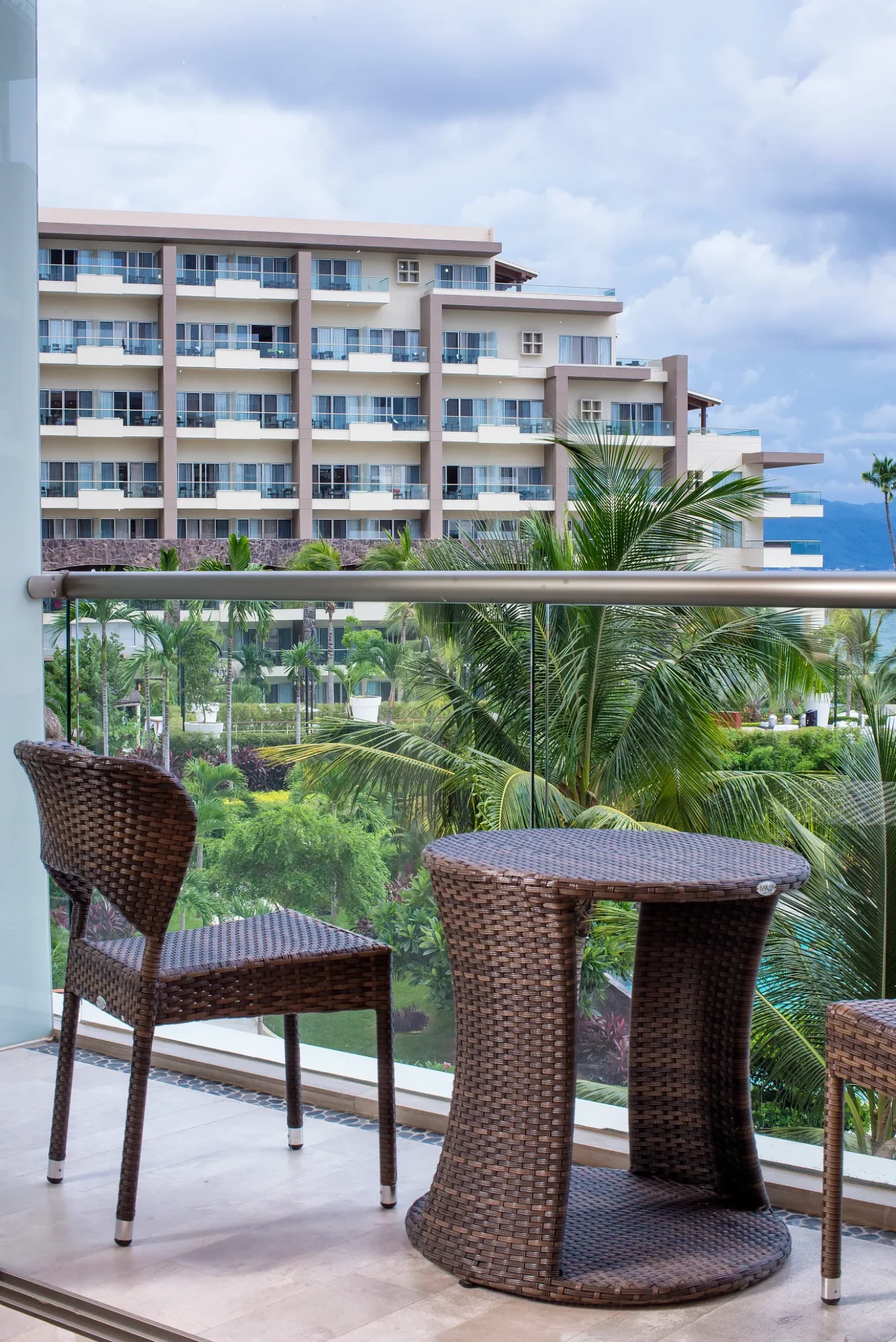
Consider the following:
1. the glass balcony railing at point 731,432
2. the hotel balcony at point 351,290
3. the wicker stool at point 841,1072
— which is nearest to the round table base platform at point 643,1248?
the wicker stool at point 841,1072

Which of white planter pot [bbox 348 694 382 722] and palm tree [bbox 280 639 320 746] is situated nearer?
white planter pot [bbox 348 694 382 722]

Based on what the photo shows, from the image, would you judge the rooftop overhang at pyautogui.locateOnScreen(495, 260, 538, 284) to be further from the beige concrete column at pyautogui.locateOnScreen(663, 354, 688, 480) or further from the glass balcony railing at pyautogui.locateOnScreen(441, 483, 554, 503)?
the glass balcony railing at pyautogui.locateOnScreen(441, 483, 554, 503)

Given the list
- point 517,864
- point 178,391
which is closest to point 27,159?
point 517,864

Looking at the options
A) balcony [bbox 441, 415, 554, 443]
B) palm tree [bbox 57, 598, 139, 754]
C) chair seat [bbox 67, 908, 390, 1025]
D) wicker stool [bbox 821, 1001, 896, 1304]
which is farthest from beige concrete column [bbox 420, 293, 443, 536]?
wicker stool [bbox 821, 1001, 896, 1304]

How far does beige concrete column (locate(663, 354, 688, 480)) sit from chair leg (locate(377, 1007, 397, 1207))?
66.5 m

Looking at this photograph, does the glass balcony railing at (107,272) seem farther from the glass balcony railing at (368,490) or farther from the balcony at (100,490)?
the glass balcony railing at (368,490)

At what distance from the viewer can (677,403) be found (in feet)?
224

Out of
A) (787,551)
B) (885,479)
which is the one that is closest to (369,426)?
(787,551)

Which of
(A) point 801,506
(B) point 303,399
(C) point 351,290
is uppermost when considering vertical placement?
(C) point 351,290

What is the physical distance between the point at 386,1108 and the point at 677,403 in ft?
223

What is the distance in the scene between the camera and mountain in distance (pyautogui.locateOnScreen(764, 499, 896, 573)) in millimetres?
63531

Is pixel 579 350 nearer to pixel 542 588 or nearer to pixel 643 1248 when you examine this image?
pixel 542 588

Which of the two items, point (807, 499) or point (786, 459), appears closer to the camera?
point (807, 499)

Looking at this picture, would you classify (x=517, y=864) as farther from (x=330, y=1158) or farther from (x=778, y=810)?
(x=330, y=1158)
